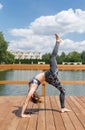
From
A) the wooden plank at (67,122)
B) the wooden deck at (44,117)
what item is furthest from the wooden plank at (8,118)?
the wooden plank at (67,122)

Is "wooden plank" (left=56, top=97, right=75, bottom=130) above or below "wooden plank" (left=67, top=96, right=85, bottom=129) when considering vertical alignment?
below

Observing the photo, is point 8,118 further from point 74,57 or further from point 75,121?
point 74,57

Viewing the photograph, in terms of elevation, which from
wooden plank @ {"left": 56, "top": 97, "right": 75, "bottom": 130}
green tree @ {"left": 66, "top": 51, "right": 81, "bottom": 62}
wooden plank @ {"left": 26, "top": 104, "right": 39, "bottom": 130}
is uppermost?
green tree @ {"left": 66, "top": 51, "right": 81, "bottom": 62}

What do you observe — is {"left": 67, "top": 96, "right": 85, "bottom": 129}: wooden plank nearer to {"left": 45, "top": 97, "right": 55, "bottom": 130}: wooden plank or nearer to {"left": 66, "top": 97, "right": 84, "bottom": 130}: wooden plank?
{"left": 66, "top": 97, "right": 84, "bottom": 130}: wooden plank

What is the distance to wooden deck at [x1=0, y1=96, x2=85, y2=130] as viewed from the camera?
14.2 ft

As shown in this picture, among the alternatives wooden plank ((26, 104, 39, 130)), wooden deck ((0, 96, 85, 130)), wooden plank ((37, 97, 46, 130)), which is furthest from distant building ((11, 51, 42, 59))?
wooden plank ((26, 104, 39, 130))

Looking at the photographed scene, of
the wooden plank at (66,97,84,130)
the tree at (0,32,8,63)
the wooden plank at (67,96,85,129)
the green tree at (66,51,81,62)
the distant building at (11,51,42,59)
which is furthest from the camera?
the distant building at (11,51,42,59)

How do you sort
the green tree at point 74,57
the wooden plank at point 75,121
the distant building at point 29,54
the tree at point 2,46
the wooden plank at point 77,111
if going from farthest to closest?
the distant building at point 29,54
the green tree at point 74,57
the tree at point 2,46
the wooden plank at point 77,111
the wooden plank at point 75,121

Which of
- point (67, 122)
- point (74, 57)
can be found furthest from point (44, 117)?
point (74, 57)

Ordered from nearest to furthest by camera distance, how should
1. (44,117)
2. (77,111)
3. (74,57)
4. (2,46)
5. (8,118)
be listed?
(8,118) → (44,117) → (77,111) → (2,46) → (74,57)

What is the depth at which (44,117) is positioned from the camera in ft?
16.3

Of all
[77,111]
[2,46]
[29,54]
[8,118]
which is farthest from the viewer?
[29,54]

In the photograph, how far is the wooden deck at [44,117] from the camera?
4.32 m

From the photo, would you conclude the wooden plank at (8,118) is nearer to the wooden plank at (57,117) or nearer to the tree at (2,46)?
the wooden plank at (57,117)
